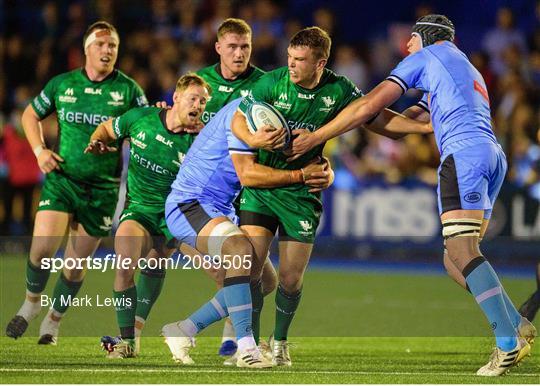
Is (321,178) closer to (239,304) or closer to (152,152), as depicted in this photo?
(239,304)

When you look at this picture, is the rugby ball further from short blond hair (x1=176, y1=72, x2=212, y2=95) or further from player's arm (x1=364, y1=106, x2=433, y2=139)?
player's arm (x1=364, y1=106, x2=433, y2=139)

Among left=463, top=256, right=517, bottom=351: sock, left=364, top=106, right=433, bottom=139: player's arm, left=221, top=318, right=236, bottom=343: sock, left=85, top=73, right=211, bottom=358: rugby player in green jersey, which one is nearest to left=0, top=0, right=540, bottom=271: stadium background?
left=221, top=318, right=236, bottom=343: sock

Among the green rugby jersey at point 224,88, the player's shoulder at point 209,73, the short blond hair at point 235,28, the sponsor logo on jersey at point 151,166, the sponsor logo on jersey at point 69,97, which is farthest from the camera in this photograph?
the sponsor logo on jersey at point 69,97

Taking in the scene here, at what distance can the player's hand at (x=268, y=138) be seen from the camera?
27.2ft

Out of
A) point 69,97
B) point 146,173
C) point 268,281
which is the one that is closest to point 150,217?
point 146,173

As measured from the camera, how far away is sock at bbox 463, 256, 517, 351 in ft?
26.1

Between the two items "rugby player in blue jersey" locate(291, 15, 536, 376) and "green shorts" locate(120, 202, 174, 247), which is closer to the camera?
"rugby player in blue jersey" locate(291, 15, 536, 376)

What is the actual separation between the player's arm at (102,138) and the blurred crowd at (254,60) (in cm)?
840

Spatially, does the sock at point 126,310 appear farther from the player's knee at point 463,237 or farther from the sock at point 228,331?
the player's knee at point 463,237

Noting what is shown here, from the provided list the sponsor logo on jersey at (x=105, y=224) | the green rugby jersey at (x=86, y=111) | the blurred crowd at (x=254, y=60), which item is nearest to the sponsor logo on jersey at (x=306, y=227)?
the green rugby jersey at (x=86, y=111)

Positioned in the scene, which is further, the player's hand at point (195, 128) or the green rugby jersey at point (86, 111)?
the green rugby jersey at point (86, 111)

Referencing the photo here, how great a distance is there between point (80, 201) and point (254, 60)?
923 cm

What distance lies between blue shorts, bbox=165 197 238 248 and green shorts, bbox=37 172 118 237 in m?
1.72

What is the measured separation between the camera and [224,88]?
32.9 feet
